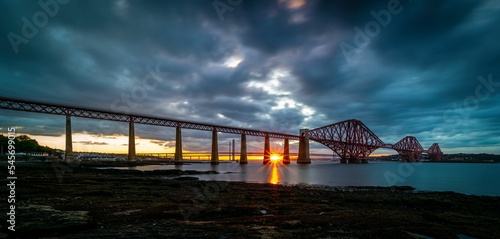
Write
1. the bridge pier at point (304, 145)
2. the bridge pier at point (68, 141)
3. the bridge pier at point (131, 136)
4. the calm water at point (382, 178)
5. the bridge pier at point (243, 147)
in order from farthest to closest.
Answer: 1. the bridge pier at point (304, 145)
2. the bridge pier at point (243, 147)
3. the bridge pier at point (131, 136)
4. the bridge pier at point (68, 141)
5. the calm water at point (382, 178)

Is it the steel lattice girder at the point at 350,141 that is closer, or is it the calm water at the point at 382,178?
the calm water at the point at 382,178

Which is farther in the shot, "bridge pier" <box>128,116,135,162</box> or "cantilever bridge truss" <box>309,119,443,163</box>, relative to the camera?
"cantilever bridge truss" <box>309,119,443,163</box>

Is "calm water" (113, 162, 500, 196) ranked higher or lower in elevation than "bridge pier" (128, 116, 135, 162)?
lower

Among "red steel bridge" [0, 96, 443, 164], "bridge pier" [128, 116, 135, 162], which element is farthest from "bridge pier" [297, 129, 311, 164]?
"bridge pier" [128, 116, 135, 162]

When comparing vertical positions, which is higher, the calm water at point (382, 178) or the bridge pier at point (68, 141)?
the bridge pier at point (68, 141)

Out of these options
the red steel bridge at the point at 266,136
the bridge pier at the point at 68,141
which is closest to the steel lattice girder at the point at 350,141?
the red steel bridge at the point at 266,136

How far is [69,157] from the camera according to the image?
65.8 metres

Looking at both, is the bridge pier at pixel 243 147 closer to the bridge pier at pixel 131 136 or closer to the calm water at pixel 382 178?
the calm water at pixel 382 178

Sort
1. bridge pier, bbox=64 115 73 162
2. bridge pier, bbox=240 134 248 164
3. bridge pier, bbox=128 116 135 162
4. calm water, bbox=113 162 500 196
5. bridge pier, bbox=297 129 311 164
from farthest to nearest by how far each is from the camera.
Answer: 1. bridge pier, bbox=297 129 311 164
2. bridge pier, bbox=240 134 248 164
3. bridge pier, bbox=128 116 135 162
4. bridge pier, bbox=64 115 73 162
5. calm water, bbox=113 162 500 196

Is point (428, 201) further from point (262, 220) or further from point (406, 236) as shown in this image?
point (262, 220)

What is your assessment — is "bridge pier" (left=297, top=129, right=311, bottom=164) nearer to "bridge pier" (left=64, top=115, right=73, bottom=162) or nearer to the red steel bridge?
the red steel bridge

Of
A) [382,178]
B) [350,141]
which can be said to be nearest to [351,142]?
[350,141]

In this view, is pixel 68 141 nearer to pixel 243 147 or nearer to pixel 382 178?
pixel 243 147

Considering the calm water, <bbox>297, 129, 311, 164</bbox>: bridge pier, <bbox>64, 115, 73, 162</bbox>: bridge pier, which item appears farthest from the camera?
<bbox>297, 129, 311, 164</bbox>: bridge pier
